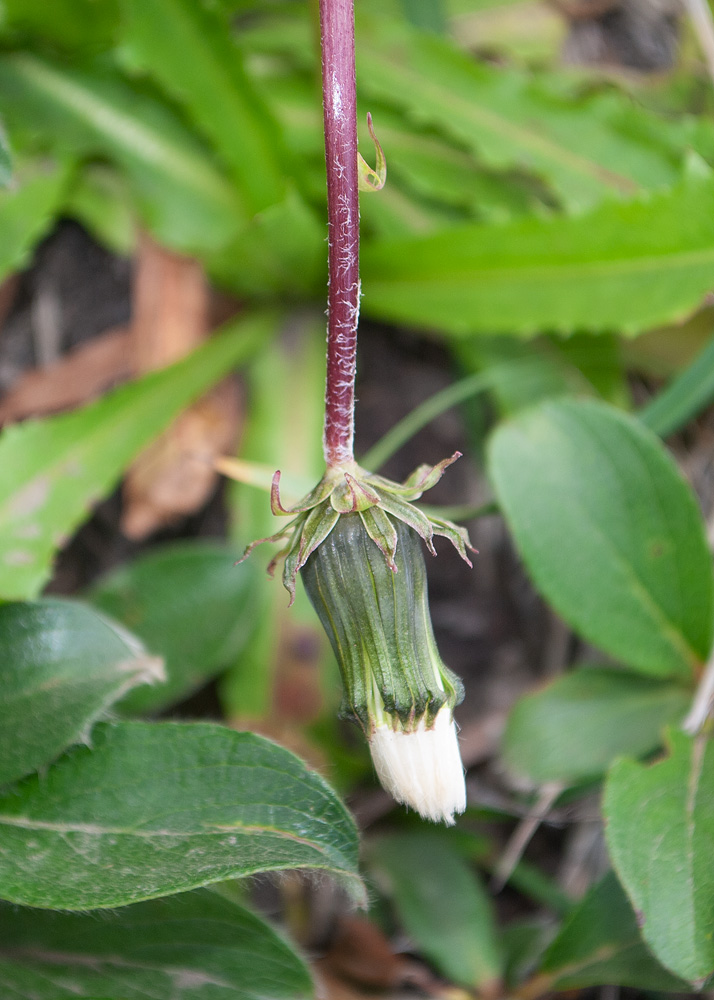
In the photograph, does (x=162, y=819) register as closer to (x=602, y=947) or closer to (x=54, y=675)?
(x=54, y=675)

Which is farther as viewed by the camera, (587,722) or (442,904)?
(442,904)

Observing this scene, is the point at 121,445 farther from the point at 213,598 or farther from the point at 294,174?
the point at 294,174

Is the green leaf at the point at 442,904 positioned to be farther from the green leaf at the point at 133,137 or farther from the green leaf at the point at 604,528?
the green leaf at the point at 133,137

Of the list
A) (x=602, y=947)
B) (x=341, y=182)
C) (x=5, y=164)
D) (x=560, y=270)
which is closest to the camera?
(x=341, y=182)

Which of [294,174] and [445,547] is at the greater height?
[294,174]

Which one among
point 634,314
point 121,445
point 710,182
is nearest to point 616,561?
point 634,314

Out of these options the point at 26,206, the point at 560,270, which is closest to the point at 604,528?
the point at 560,270

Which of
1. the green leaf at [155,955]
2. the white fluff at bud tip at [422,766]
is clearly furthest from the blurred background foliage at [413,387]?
the white fluff at bud tip at [422,766]
